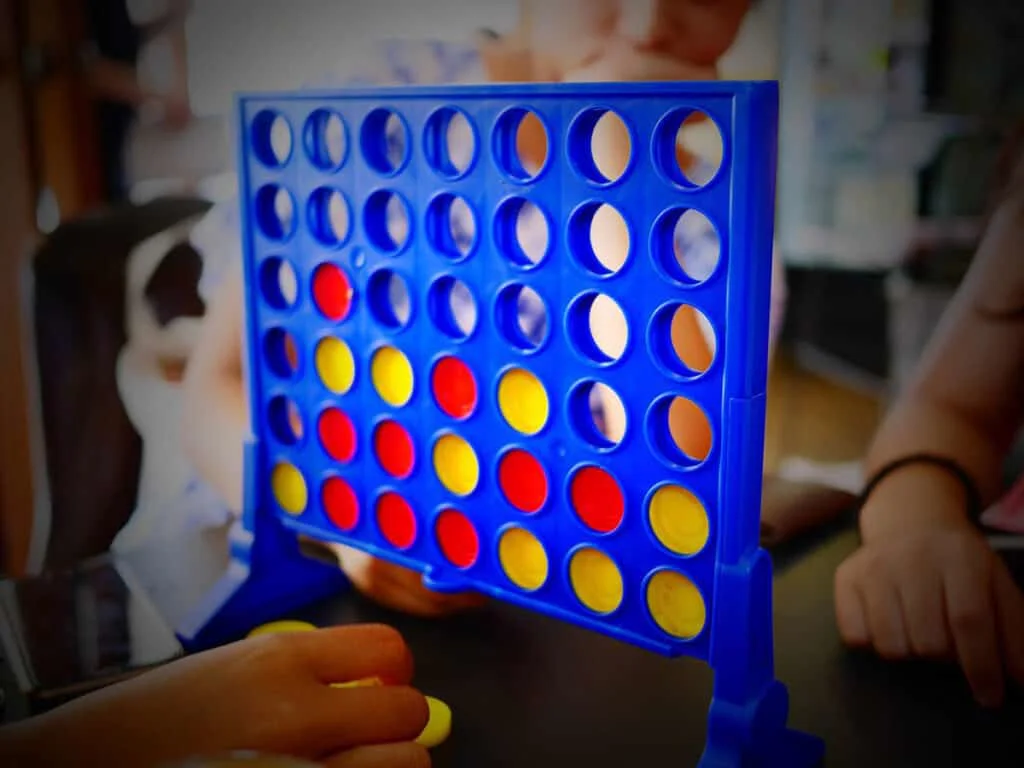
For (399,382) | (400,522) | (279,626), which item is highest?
(399,382)

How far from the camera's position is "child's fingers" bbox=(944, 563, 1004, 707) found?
0.71 metres

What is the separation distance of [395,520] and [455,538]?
0.06 meters

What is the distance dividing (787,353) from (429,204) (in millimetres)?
346

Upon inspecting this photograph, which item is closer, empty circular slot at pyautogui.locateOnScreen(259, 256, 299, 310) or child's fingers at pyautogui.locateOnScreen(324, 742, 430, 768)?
child's fingers at pyautogui.locateOnScreen(324, 742, 430, 768)

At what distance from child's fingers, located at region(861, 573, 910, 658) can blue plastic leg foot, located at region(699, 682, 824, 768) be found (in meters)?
0.15

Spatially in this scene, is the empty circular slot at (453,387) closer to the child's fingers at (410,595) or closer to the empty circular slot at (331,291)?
the empty circular slot at (331,291)

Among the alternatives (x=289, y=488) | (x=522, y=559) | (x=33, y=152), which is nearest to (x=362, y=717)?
(x=522, y=559)

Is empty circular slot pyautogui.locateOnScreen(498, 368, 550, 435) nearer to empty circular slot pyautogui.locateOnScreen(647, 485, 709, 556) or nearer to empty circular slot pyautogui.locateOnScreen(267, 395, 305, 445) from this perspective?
empty circular slot pyautogui.locateOnScreen(647, 485, 709, 556)

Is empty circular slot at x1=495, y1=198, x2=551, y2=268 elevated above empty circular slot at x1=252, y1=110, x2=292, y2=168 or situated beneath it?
situated beneath

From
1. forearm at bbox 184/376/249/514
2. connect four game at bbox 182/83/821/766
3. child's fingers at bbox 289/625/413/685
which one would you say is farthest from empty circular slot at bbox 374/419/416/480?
forearm at bbox 184/376/249/514

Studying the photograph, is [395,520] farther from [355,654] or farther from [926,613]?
[926,613]

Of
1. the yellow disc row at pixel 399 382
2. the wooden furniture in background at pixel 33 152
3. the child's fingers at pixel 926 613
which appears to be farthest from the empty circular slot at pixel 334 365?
the child's fingers at pixel 926 613

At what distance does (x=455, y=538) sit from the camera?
73 cm

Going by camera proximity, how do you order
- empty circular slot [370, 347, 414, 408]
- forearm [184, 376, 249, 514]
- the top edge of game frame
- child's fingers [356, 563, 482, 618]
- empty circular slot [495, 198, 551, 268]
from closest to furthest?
1. the top edge of game frame
2. empty circular slot [495, 198, 551, 268]
3. empty circular slot [370, 347, 414, 408]
4. child's fingers [356, 563, 482, 618]
5. forearm [184, 376, 249, 514]
